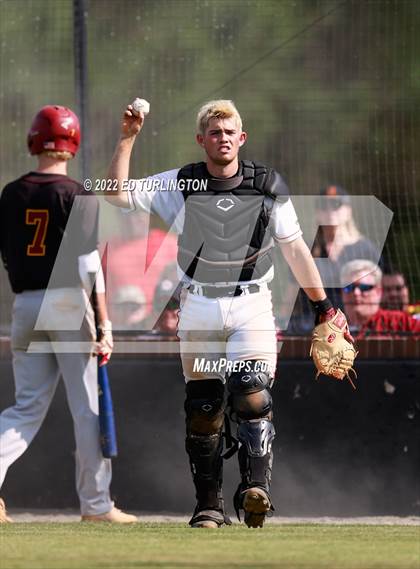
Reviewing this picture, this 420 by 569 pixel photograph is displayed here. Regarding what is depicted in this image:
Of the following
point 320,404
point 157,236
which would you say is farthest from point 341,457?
point 157,236

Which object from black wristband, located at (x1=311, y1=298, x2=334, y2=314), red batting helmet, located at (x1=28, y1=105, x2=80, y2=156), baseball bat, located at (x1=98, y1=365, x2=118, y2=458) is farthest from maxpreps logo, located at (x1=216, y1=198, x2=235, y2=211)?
baseball bat, located at (x1=98, y1=365, x2=118, y2=458)

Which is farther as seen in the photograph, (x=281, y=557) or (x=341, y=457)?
(x=341, y=457)

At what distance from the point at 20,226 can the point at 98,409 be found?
104 cm

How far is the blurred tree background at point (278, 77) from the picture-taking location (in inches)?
372

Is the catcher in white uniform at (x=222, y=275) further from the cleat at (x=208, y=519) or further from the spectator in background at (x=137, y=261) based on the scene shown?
the spectator in background at (x=137, y=261)

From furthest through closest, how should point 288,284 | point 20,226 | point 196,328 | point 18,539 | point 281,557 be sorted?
point 288,284 → point 20,226 → point 196,328 → point 18,539 → point 281,557

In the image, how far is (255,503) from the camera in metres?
6.92

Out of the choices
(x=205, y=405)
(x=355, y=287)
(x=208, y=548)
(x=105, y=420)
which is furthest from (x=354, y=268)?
(x=208, y=548)

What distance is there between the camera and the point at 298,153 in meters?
9.52

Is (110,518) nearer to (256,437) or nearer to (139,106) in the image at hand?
(256,437)

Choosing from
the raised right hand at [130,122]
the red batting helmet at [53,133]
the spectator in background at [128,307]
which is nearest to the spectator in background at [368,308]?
the spectator in background at [128,307]

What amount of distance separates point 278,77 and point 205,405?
287 centimetres

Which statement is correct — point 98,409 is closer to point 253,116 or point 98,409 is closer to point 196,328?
point 196,328

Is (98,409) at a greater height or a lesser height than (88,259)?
lesser
